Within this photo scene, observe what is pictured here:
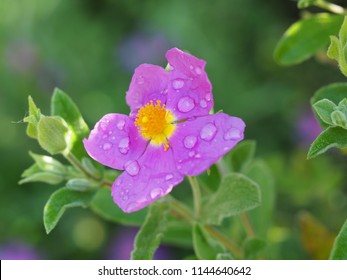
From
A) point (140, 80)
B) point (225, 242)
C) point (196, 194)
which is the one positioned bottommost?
point (225, 242)

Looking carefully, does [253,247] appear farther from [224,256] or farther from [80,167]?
[80,167]

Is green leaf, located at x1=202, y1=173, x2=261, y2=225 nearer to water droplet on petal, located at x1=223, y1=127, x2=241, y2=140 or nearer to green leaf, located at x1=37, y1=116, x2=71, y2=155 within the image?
A: water droplet on petal, located at x1=223, y1=127, x2=241, y2=140

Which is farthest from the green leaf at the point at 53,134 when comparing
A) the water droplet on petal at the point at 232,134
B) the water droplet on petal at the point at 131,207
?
the water droplet on petal at the point at 232,134

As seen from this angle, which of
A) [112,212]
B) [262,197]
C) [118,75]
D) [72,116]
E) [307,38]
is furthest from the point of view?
[118,75]

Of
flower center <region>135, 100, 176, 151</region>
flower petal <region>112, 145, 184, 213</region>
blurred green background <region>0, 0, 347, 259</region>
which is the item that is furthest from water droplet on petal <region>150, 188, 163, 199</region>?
blurred green background <region>0, 0, 347, 259</region>

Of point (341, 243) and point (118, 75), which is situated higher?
point (118, 75)

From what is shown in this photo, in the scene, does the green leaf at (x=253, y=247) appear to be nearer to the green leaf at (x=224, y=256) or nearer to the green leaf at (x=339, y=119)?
the green leaf at (x=224, y=256)

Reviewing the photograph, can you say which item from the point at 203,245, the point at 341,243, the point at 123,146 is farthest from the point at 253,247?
the point at 123,146
